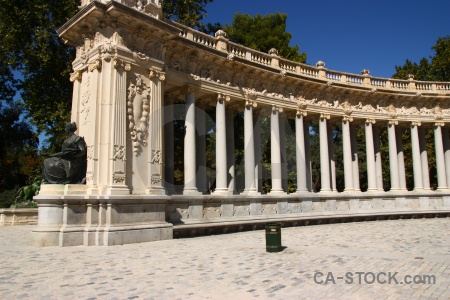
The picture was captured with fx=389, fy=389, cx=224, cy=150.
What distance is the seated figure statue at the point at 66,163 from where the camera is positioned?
52.5 feet

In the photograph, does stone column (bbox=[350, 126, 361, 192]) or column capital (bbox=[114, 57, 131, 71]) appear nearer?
column capital (bbox=[114, 57, 131, 71])

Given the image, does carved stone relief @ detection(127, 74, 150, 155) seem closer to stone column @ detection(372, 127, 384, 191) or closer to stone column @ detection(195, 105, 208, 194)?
stone column @ detection(195, 105, 208, 194)

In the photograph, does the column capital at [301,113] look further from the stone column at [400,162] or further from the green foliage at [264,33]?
the green foliage at [264,33]

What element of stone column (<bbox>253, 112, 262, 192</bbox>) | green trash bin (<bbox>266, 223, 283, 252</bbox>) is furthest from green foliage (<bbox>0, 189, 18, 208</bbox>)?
green trash bin (<bbox>266, 223, 283, 252</bbox>)

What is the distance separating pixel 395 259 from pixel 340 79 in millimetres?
23115

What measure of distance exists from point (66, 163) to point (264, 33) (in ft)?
106

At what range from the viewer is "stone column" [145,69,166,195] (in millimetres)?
18000

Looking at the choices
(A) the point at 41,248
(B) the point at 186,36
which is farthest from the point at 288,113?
(A) the point at 41,248

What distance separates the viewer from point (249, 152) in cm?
2544

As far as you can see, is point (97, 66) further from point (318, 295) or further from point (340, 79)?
point (340, 79)

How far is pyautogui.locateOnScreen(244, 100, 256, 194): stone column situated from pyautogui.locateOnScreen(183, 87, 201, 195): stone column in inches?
165

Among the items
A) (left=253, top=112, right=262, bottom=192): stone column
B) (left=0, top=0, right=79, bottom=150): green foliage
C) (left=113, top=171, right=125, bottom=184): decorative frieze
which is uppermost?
(left=0, top=0, right=79, bottom=150): green foliage

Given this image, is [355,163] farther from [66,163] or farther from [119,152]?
[66,163]

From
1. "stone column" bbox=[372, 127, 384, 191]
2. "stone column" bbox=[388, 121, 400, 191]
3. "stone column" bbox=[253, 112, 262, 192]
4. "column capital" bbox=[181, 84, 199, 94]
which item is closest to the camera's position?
"column capital" bbox=[181, 84, 199, 94]
